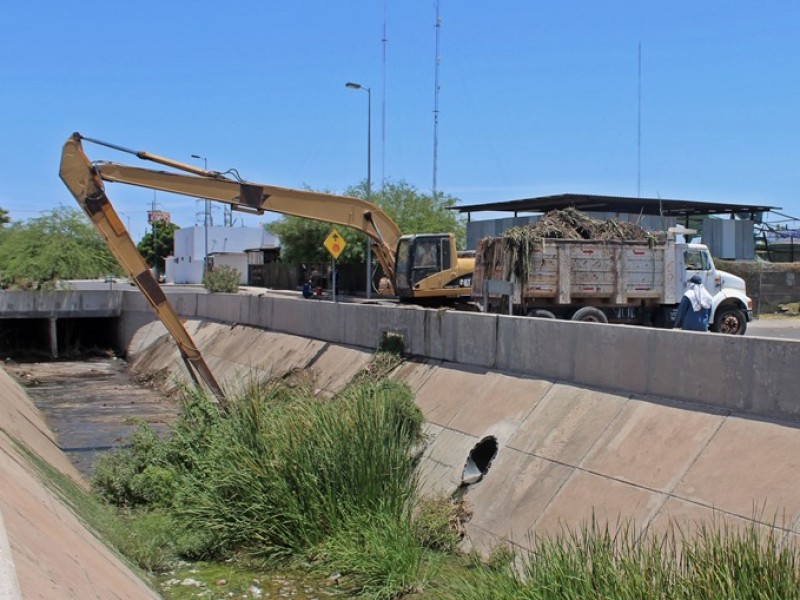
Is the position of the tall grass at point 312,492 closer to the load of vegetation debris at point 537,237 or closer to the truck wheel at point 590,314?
the load of vegetation debris at point 537,237

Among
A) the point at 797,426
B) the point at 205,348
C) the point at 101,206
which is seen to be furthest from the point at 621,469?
the point at 205,348

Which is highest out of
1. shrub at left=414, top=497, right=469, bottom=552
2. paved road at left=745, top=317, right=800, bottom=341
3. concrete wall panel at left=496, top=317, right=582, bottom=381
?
concrete wall panel at left=496, top=317, right=582, bottom=381

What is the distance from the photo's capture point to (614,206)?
41594mm

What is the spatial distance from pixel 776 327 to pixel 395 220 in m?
26.2

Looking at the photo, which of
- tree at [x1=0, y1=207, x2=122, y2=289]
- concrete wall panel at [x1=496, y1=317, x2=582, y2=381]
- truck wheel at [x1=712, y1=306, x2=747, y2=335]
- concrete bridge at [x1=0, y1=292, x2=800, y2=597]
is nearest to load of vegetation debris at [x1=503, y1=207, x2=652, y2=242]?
truck wheel at [x1=712, y1=306, x2=747, y2=335]

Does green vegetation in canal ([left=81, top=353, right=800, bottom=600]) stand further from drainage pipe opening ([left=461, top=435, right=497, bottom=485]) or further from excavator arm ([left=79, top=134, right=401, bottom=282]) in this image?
excavator arm ([left=79, top=134, right=401, bottom=282])

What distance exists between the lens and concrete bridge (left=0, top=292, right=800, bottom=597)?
25.9 ft

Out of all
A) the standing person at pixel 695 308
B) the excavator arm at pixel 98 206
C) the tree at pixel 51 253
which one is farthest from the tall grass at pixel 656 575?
the tree at pixel 51 253

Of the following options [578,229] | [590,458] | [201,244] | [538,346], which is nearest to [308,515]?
[590,458]

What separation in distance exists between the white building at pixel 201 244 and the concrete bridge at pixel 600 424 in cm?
6782

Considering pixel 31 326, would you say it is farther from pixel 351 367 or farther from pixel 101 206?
pixel 351 367

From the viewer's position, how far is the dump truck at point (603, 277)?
1770 centimetres

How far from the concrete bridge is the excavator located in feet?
14.1

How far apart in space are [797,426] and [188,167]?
13970 mm
